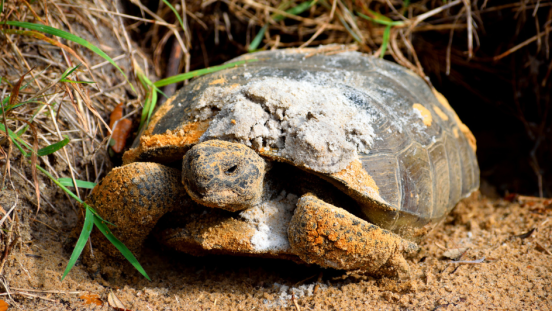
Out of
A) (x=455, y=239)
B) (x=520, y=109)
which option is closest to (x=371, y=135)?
(x=455, y=239)

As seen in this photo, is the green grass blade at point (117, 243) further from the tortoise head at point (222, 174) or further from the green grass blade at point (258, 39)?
the green grass blade at point (258, 39)

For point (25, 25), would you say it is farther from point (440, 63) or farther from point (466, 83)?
point (466, 83)

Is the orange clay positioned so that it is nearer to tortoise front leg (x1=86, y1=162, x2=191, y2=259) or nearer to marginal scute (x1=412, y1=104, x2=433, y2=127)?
tortoise front leg (x1=86, y1=162, x2=191, y2=259)

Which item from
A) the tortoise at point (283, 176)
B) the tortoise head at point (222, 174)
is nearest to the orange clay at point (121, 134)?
the tortoise at point (283, 176)

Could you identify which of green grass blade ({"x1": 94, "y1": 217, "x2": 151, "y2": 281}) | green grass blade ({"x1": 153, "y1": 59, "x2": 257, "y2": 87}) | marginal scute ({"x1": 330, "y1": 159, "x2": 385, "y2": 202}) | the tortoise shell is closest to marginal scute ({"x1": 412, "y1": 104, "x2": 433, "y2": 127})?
the tortoise shell

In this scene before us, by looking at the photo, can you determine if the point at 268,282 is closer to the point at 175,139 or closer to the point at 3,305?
the point at 175,139

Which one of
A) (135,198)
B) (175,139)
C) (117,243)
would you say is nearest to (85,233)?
(117,243)
